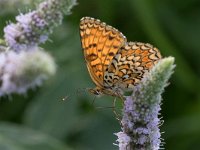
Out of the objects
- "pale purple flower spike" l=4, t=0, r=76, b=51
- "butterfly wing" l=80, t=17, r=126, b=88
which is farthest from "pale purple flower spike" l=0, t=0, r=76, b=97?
"butterfly wing" l=80, t=17, r=126, b=88

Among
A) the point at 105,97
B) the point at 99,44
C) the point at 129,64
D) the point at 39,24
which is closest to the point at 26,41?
the point at 39,24

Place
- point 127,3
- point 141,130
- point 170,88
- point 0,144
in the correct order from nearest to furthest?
point 141,130 → point 0,144 → point 170,88 → point 127,3

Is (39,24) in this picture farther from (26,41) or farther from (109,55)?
(109,55)

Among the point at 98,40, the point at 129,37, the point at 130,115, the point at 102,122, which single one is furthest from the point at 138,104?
the point at 129,37

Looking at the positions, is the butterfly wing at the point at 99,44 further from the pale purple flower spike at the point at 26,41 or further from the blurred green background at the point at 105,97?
the blurred green background at the point at 105,97

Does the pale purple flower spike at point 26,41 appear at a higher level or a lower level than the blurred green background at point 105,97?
lower

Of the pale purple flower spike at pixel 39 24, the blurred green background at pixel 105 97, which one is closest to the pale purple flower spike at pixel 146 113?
the pale purple flower spike at pixel 39 24

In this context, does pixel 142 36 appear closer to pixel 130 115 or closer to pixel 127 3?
pixel 127 3
